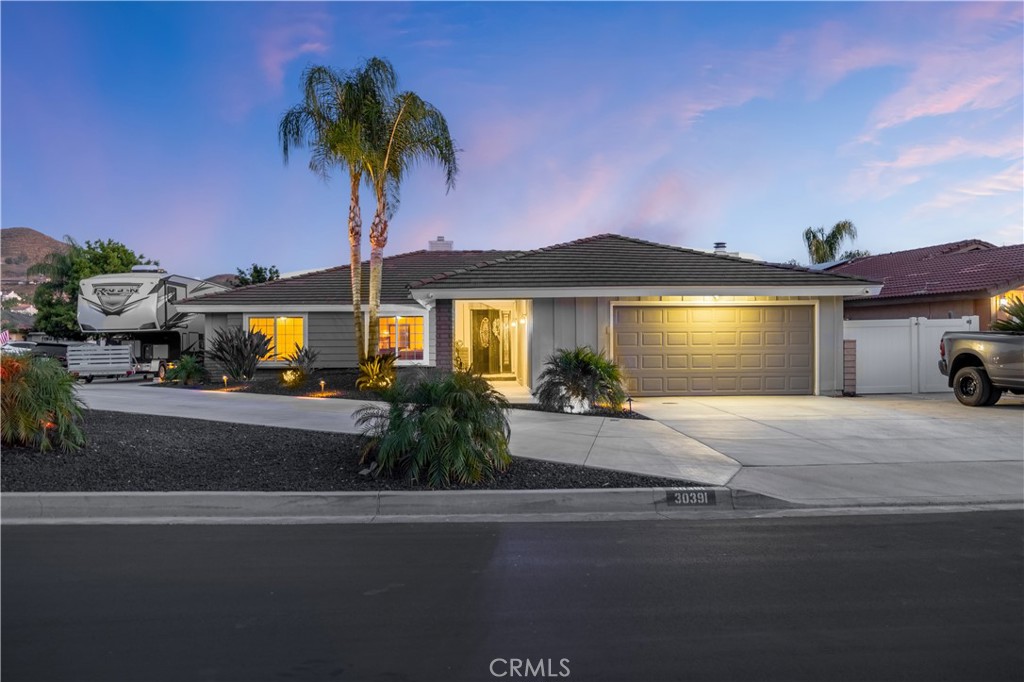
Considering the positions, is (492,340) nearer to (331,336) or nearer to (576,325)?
(331,336)

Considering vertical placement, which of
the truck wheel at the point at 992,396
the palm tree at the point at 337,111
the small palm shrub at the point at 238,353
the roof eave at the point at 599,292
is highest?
the palm tree at the point at 337,111

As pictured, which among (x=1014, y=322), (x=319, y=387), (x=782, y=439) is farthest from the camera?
(x=319, y=387)

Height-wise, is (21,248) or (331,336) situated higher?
(21,248)

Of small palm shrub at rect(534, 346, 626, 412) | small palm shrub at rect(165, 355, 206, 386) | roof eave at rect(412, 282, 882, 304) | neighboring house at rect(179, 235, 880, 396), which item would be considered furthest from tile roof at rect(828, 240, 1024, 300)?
small palm shrub at rect(165, 355, 206, 386)

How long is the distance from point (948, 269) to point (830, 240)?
26986mm

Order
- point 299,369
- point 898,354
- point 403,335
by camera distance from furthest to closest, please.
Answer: point 403,335, point 299,369, point 898,354

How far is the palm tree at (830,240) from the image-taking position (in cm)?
4969

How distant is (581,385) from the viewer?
1373 centimetres

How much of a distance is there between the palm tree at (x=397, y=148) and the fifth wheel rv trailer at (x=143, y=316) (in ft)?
29.3

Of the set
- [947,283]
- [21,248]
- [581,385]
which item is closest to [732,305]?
[581,385]

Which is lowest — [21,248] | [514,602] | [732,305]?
[514,602]

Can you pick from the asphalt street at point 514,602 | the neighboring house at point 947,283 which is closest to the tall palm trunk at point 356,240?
the asphalt street at point 514,602

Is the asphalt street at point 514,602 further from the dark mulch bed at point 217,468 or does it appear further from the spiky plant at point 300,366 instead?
the spiky plant at point 300,366

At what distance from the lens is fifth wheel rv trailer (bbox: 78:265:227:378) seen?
21.9 meters
